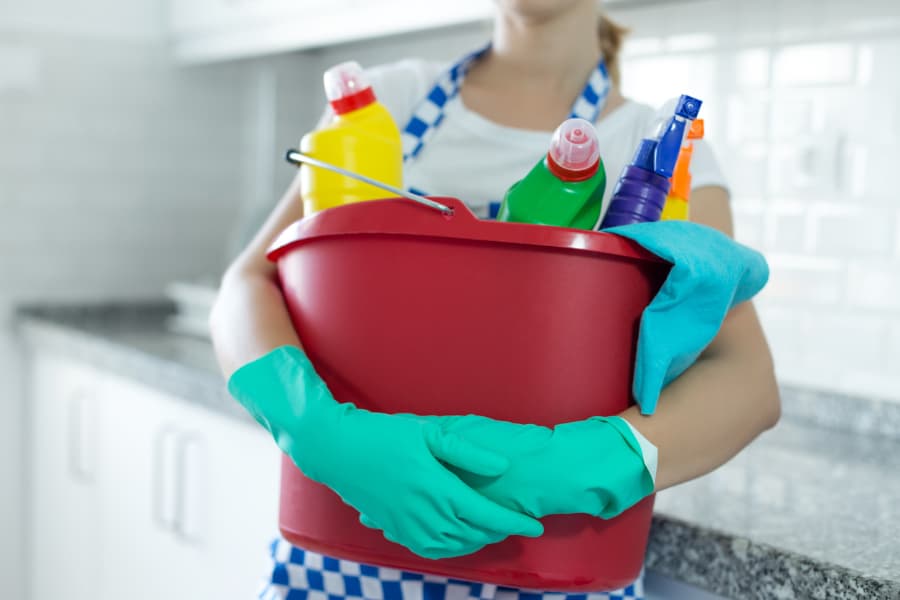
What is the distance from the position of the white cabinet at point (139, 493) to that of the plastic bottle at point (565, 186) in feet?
2.56

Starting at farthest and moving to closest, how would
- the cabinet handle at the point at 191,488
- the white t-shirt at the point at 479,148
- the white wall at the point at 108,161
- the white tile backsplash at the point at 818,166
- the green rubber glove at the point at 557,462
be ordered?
the white wall at the point at 108,161
the cabinet handle at the point at 191,488
the white tile backsplash at the point at 818,166
the white t-shirt at the point at 479,148
the green rubber glove at the point at 557,462

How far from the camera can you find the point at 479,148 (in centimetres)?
92

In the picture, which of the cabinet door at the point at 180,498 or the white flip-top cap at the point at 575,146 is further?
the cabinet door at the point at 180,498

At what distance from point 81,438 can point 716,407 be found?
56.6 inches

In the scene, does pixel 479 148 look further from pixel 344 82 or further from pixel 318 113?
pixel 318 113

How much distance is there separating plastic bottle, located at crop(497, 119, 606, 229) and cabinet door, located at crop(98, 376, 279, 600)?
2.56 ft

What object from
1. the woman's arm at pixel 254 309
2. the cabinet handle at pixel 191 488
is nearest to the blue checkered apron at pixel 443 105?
the woman's arm at pixel 254 309

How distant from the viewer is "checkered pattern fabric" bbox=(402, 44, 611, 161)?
892 millimetres

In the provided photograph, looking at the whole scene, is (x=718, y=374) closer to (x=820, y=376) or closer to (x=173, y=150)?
(x=820, y=376)

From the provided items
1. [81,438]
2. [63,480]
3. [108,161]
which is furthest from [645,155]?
[108,161]

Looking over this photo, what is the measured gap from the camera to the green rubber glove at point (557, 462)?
0.58 meters

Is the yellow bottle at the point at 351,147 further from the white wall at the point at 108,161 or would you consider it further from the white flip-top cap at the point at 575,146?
the white wall at the point at 108,161

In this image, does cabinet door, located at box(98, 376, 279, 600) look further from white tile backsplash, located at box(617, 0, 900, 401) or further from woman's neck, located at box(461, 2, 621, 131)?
white tile backsplash, located at box(617, 0, 900, 401)

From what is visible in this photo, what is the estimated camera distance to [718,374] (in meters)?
0.71
